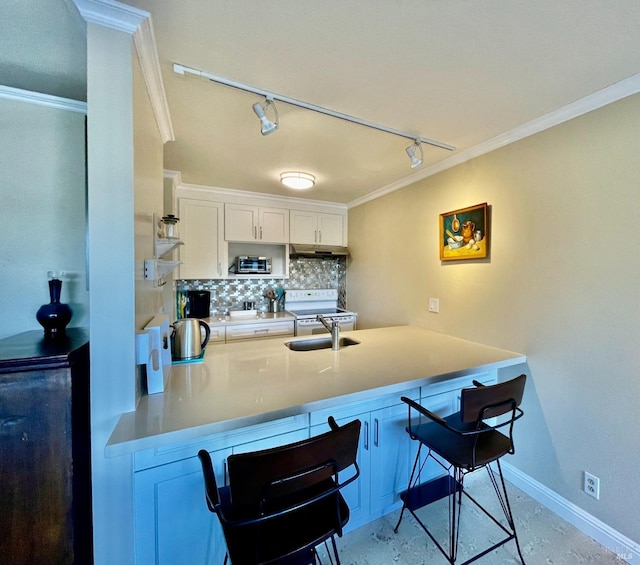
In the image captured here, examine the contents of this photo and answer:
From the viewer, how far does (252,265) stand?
3.37 meters

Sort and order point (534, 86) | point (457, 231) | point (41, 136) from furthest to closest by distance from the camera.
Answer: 1. point (457, 231)
2. point (534, 86)
3. point (41, 136)

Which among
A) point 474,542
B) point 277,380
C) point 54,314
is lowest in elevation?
point 474,542

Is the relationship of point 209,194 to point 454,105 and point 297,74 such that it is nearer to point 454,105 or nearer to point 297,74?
point 297,74

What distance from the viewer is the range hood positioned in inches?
137

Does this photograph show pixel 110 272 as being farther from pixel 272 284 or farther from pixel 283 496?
pixel 272 284

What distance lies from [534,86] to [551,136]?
431 mm

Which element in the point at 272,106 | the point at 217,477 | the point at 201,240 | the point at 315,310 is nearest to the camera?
the point at 217,477

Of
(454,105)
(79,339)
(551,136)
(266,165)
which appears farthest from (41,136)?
(551,136)

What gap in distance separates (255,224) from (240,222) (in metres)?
0.18

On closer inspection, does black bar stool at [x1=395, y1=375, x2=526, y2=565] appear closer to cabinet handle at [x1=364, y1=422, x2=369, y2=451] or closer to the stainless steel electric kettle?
cabinet handle at [x1=364, y1=422, x2=369, y2=451]

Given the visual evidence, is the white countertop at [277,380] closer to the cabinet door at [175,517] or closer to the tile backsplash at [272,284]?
the cabinet door at [175,517]

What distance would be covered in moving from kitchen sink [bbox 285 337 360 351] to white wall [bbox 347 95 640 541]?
35.8 inches

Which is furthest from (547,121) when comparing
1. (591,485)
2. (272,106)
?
(591,485)

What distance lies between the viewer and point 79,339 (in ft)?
3.83
